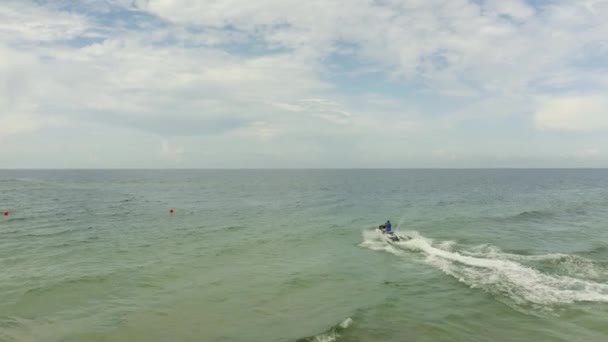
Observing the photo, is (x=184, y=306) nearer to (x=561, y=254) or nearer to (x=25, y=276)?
(x=25, y=276)

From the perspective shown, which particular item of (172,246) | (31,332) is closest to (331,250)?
(172,246)

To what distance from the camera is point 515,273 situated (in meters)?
30.0

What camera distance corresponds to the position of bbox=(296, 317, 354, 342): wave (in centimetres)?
1941

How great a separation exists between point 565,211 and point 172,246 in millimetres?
62710

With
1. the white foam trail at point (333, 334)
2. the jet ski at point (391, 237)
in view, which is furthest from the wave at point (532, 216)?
the white foam trail at point (333, 334)

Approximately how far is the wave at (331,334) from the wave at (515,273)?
10647 mm

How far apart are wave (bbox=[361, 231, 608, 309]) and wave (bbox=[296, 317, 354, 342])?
10.6 metres

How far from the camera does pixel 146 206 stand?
253 ft

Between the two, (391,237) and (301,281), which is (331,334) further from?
(391,237)

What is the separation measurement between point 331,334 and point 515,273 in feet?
57.5

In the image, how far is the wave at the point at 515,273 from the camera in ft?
82.5

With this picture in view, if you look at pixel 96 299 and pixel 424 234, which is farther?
pixel 424 234

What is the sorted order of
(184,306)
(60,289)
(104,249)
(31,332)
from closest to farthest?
(31,332)
(184,306)
(60,289)
(104,249)

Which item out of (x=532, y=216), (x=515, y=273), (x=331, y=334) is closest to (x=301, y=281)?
(x=331, y=334)
